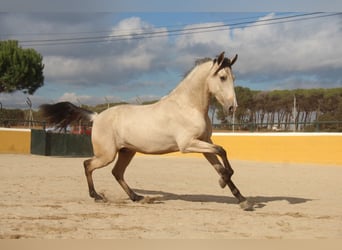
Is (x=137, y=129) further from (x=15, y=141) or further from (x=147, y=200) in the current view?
(x=15, y=141)

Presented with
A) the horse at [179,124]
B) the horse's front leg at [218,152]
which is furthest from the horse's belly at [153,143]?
the horse's front leg at [218,152]

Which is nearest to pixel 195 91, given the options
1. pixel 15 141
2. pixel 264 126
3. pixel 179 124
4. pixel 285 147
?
pixel 179 124

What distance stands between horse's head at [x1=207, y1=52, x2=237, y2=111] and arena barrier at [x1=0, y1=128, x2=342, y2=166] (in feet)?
34.7

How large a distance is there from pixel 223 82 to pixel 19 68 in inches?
1158

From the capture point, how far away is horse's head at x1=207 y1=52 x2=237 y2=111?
639cm

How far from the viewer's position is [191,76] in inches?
270

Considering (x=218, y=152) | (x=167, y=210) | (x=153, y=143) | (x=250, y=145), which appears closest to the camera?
(x=167, y=210)

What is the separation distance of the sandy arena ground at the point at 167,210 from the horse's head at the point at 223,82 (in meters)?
1.43

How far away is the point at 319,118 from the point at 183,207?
63.0 feet

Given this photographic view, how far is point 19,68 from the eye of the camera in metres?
33.4

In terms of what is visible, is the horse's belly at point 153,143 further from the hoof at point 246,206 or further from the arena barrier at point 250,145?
the arena barrier at point 250,145

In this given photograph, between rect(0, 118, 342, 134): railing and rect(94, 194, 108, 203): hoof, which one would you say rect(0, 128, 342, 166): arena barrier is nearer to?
rect(0, 118, 342, 134): railing

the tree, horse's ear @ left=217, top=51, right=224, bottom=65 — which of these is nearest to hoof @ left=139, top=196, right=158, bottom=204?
horse's ear @ left=217, top=51, right=224, bottom=65

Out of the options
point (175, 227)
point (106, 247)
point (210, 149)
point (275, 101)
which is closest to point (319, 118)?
point (275, 101)
